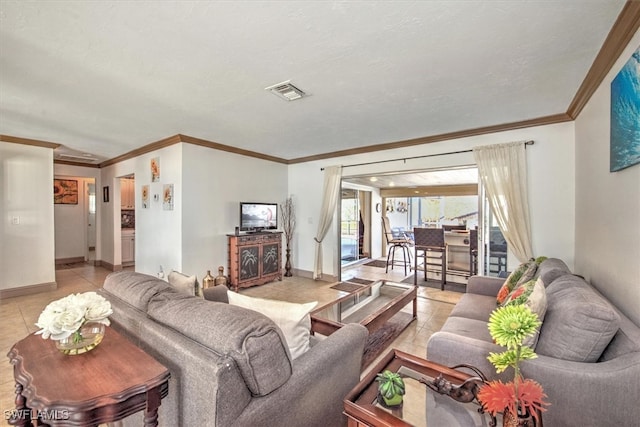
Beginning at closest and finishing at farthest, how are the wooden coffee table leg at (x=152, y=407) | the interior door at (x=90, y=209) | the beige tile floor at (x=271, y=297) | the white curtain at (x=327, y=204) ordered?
the wooden coffee table leg at (x=152, y=407) < the beige tile floor at (x=271, y=297) < the white curtain at (x=327, y=204) < the interior door at (x=90, y=209)

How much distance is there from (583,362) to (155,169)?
5463 mm

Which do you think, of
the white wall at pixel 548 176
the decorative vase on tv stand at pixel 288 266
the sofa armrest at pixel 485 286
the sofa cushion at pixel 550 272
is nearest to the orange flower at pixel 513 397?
the sofa cushion at pixel 550 272

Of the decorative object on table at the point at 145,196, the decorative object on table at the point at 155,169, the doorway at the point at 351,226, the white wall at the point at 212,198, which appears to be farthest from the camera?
the doorway at the point at 351,226

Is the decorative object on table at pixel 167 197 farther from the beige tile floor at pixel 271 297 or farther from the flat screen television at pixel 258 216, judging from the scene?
the beige tile floor at pixel 271 297

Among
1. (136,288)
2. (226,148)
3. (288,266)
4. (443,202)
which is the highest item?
(226,148)

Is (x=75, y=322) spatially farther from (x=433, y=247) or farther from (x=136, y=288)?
(x=433, y=247)

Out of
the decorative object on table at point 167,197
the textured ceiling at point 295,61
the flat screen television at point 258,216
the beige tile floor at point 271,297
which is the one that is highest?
the textured ceiling at point 295,61

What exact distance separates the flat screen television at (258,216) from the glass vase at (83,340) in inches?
149

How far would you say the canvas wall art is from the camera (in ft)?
5.08

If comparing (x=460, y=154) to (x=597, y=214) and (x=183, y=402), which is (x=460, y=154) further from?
(x=183, y=402)

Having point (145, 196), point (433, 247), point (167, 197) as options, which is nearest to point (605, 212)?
point (433, 247)

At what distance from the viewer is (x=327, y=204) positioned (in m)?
5.30

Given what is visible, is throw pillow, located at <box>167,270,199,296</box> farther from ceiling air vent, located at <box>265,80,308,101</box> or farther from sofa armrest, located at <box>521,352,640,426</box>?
sofa armrest, located at <box>521,352,640,426</box>

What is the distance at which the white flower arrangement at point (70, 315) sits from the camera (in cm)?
105
